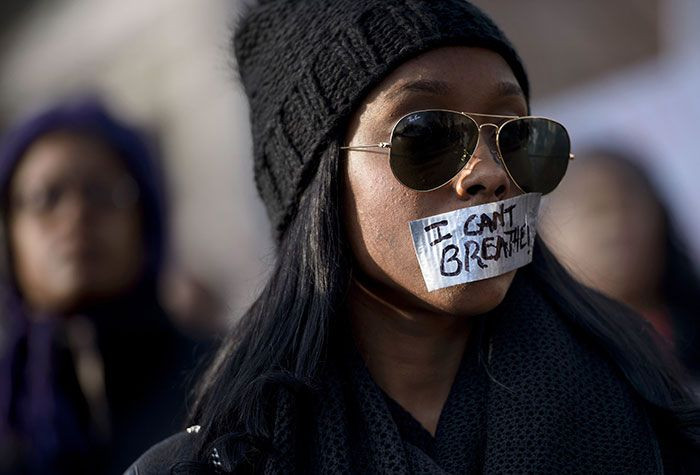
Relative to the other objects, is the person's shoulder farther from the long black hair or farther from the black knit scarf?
the black knit scarf

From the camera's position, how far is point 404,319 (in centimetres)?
201

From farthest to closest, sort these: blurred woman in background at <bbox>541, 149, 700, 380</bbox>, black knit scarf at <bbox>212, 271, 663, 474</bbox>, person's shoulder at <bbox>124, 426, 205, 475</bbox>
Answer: blurred woman in background at <bbox>541, 149, 700, 380</bbox> < person's shoulder at <bbox>124, 426, 205, 475</bbox> < black knit scarf at <bbox>212, 271, 663, 474</bbox>

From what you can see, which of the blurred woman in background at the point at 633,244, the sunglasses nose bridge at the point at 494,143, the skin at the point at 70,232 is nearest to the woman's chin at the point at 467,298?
the sunglasses nose bridge at the point at 494,143

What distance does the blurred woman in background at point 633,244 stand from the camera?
379 centimetres

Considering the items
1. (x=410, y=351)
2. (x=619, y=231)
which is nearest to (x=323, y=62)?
(x=410, y=351)

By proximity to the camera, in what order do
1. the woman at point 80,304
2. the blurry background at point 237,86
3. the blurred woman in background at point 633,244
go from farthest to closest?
the blurry background at point 237,86 < the blurred woman in background at point 633,244 < the woman at point 80,304

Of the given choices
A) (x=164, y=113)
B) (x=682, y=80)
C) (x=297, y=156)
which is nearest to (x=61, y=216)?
(x=297, y=156)

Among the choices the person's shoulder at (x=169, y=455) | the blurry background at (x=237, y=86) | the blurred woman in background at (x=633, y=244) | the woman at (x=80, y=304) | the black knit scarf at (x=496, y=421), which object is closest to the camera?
the black knit scarf at (x=496, y=421)

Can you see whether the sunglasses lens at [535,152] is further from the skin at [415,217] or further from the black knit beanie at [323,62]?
the black knit beanie at [323,62]

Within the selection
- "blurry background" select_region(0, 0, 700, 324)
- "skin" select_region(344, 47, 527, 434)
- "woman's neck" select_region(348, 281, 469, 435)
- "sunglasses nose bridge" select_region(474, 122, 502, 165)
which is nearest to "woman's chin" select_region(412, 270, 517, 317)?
"skin" select_region(344, 47, 527, 434)

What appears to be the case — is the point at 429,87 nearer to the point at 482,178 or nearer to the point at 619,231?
the point at 482,178

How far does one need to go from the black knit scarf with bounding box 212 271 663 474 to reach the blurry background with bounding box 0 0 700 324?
0.50 meters

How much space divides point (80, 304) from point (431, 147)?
70.1 inches

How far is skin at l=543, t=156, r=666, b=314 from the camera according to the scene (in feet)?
12.5
